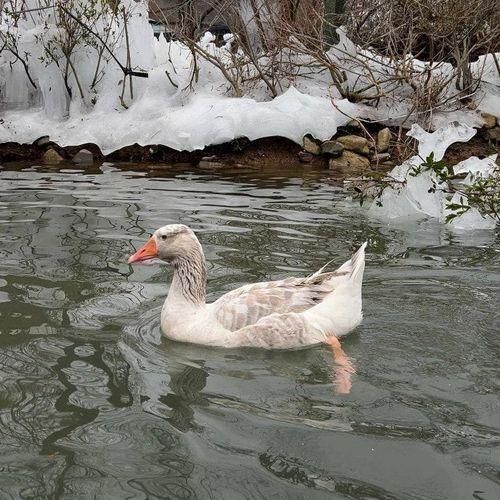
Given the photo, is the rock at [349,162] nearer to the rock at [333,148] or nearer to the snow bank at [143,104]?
the rock at [333,148]

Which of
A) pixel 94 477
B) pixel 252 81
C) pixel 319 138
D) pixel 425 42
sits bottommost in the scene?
pixel 94 477

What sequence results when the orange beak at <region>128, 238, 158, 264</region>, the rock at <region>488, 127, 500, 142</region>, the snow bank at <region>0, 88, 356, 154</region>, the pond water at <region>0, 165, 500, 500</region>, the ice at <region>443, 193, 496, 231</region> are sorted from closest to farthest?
the pond water at <region>0, 165, 500, 500</region> → the orange beak at <region>128, 238, 158, 264</region> → the ice at <region>443, 193, 496, 231</region> → the snow bank at <region>0, 88, 356, 154</region> → the rock at <region>488, 127, 500, 142</region>

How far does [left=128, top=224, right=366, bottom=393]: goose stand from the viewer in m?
5.43

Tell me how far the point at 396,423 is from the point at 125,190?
822cm

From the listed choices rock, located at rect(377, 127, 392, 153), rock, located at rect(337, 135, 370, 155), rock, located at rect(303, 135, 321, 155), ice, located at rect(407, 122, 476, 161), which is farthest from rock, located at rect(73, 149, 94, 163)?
ice, located at rect(407, 122, 476, 161)

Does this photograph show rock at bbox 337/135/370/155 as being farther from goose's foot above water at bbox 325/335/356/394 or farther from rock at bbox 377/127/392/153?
goose's foot above water at bbox 325/335/356/394

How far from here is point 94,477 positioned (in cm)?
365

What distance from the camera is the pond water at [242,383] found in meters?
3.66

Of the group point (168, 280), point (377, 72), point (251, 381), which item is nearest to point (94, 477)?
point (251, 381)

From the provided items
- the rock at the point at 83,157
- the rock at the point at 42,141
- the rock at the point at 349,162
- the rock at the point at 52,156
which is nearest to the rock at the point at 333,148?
the rock at the point at 349,162

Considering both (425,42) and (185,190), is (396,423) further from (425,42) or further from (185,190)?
(425,42)

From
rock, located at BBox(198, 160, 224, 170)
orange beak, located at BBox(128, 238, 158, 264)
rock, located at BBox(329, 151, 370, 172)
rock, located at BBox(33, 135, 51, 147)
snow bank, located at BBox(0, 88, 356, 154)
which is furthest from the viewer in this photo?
rock, located at BBox(33, 135, 51, 147)

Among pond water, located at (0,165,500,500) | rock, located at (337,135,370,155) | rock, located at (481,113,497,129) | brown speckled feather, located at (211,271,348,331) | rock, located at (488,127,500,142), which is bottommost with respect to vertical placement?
pond water, located at (0,165,500,500)

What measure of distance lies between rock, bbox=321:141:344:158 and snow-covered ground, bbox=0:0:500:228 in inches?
11.6
